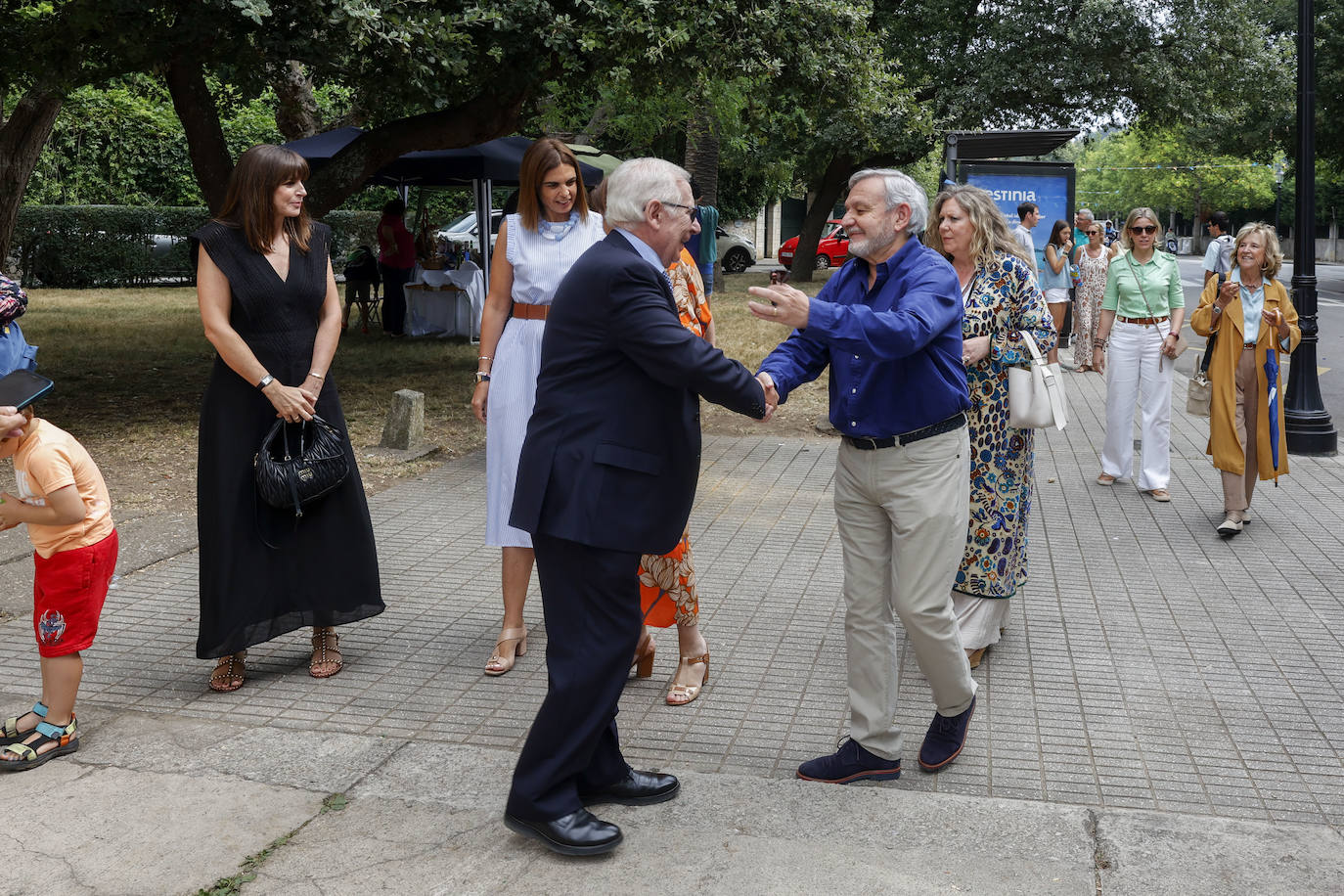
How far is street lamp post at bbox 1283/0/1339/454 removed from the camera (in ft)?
31.8

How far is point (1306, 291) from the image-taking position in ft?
32.7

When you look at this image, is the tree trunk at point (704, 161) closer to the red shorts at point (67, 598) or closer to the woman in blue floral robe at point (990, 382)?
the woman in blue floral robe at point (990, 382)

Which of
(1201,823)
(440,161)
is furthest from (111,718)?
(440,161)

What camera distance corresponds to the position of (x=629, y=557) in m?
3.34

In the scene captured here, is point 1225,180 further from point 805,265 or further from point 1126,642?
point 1126,642

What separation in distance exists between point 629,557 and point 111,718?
2113 millimetres

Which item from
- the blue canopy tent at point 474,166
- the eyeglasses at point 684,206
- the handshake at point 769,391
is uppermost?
the blue canopy tent at point 474,166

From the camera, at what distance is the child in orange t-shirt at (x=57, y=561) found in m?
3.81

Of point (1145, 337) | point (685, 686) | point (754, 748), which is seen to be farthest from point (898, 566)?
point (1145, 337)

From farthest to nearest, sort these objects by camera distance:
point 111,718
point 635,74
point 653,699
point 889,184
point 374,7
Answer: point 635,74, point 374,7, point 653,699, point 111,718, point 889,184

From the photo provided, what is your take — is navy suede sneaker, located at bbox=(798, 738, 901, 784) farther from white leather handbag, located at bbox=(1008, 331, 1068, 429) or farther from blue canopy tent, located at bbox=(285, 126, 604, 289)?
blue canopy tent, located at bbox=(285, 126, 604, 289)

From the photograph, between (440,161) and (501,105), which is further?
(440,161)

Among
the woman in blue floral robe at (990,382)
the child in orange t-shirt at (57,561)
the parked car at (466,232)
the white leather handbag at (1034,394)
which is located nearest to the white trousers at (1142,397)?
the woman in blue floral robe at (990,382)

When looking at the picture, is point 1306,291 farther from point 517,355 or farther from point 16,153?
point 16,153
